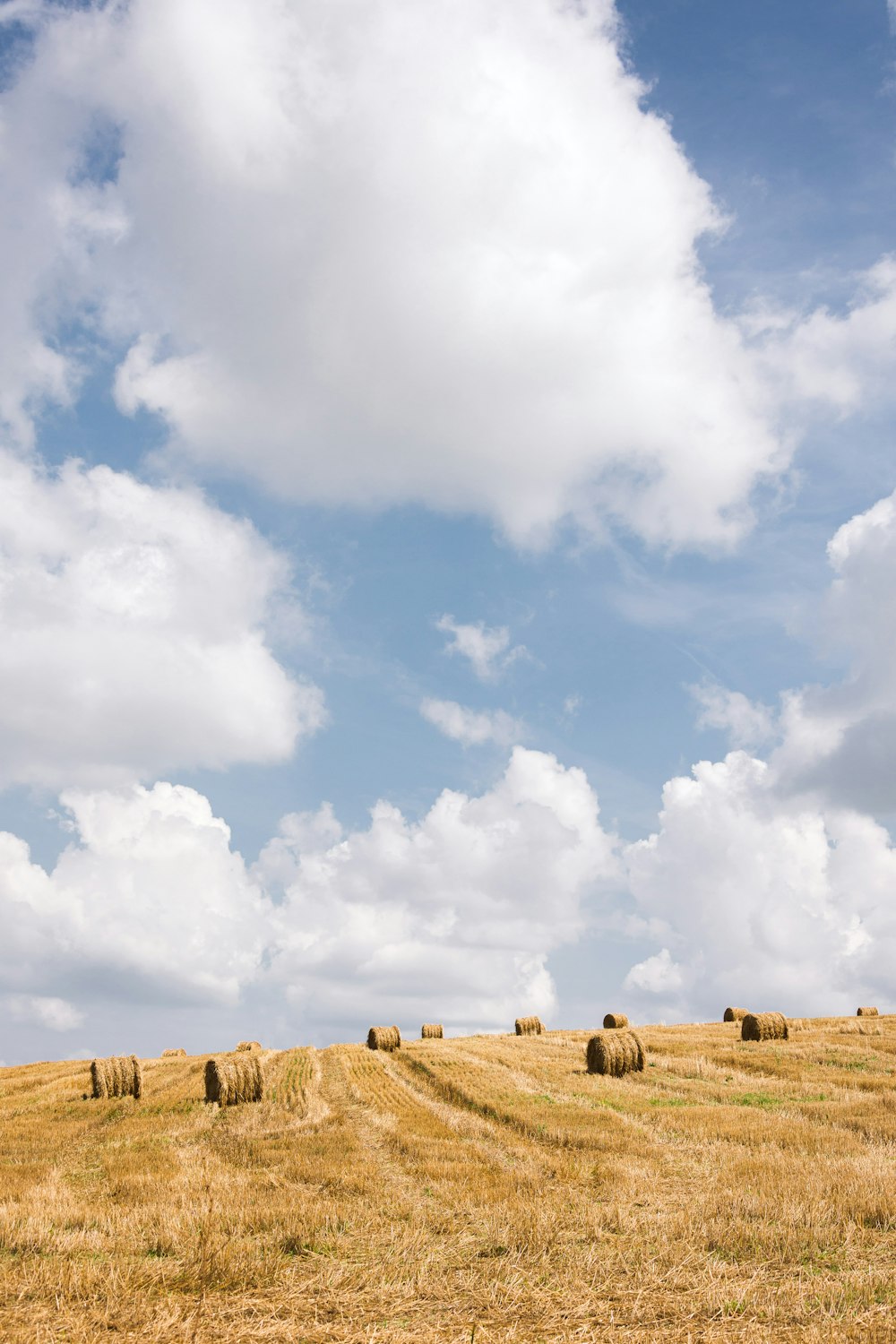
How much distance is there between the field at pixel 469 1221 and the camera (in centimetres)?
771

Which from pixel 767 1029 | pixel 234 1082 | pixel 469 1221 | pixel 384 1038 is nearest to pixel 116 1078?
pixel 234 1082

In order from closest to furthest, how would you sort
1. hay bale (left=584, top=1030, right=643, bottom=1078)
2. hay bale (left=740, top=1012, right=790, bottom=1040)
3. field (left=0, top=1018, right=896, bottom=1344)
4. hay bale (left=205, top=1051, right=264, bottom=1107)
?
field (left=0, top=1018, right=896, bottom=1344), hay bale (left=205, top=1051, right=264, bottom=1107), hay bale (left=584, top=1030, right=643, bottom=1078), hay bale (left=740, top=1012, right=790, bottom=1040)

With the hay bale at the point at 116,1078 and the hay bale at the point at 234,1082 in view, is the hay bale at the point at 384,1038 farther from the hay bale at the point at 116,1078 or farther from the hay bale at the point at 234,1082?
the hay bale at the point at 234,1082

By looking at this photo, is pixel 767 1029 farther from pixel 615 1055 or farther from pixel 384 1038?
pixel 384 1038

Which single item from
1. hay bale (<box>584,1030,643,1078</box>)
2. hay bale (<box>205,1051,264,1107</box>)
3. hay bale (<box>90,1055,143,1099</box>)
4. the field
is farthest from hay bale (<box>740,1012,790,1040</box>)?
hay bale (<box>90,1055,143,1099</box>)

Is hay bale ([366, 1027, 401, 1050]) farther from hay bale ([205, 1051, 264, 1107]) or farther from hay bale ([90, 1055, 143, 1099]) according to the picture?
hay bale ([205, 1051, 264, 1107])

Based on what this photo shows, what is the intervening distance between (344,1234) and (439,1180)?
2.91 metres

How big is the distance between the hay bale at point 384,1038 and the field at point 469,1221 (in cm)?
1782

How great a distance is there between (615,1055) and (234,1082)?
1089 centimetres

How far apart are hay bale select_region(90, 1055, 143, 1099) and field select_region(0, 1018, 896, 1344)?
5.56m

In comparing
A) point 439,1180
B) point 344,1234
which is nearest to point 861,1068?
point 439,1180

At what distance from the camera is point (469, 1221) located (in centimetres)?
1038

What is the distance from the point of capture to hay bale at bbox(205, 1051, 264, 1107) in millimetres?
24156

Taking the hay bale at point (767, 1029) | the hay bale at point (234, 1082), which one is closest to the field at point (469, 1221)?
the hay bale at point (234, 1082)
